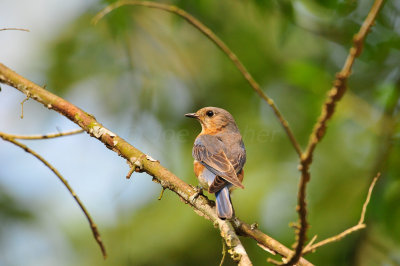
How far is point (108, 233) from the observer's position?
663 centimetres

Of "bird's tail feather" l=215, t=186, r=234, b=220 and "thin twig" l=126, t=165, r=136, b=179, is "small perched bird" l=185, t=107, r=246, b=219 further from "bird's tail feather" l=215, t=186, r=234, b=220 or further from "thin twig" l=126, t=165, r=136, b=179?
"thin twig" l=126, t=165, r=136, b=179

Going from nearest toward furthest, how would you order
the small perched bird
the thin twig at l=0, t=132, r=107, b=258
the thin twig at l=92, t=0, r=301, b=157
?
the thin twig at l=92, t=0, r=301, b=157 < the thin twig at l=0, t=132, r=107, b=258 < the small perched bird

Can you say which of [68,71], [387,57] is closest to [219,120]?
[387,57]

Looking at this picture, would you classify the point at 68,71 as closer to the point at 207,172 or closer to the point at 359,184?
the point at 207,172

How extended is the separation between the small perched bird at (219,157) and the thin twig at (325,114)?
1017 millimetres

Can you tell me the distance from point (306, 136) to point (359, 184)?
0.89m

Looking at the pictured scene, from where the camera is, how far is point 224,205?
11.1ft

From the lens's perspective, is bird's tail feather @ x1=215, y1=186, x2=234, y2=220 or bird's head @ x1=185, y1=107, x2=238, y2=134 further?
bird's head @ x1=185, y1=107, x2=238, y2=134

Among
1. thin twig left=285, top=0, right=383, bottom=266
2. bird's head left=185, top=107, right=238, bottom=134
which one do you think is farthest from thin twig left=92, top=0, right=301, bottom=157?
bird's head left=185, top=107, right=238, bottom=134

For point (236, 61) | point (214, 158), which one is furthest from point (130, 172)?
point (214, 158)

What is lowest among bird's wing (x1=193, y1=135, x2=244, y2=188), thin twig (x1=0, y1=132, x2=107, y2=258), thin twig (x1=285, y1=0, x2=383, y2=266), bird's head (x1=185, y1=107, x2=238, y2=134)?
thin twig (x1=285, y1=0, x2=383, y2=266)

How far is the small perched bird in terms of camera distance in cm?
387

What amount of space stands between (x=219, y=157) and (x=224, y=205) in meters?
1.23

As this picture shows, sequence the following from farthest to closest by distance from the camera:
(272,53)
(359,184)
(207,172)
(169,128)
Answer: (272,53), (169,128), (359,184), (207,172)
